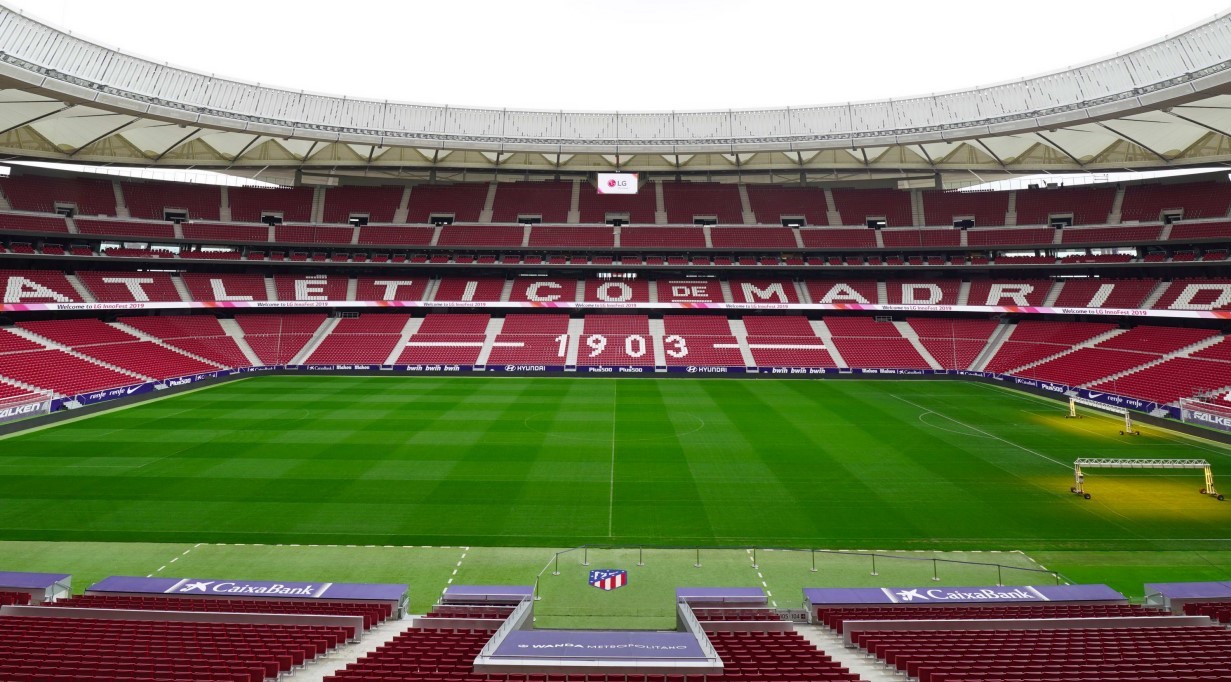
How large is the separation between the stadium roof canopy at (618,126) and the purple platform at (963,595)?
25323 mm

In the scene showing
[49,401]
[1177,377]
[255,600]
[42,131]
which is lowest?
[255,600]

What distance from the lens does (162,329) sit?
40.0 metres

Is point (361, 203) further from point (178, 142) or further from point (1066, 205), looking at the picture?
point (1066, 205)

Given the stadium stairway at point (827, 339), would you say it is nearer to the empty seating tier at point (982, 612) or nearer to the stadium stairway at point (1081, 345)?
the stadium stairway at point (1081, 345)

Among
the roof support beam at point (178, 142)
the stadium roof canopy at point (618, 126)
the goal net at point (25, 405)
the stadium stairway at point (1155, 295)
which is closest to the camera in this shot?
the goal net at point (25, 405)

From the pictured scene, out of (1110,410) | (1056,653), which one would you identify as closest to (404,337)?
(1056,653)

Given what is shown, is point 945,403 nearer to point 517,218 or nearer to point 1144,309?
point 1144,309

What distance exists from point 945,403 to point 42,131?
54346mm

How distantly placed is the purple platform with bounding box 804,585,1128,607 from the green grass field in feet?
6.94

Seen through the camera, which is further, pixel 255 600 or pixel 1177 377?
pixel 1177 377

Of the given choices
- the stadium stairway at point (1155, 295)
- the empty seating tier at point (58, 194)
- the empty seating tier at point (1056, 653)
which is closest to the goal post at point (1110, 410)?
the stadium stairway at point (1155, 295)

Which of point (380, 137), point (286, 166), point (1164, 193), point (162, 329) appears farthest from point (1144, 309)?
point (162, 329)

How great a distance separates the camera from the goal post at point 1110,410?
24.7 m

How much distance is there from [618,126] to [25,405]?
38102 millimetres
